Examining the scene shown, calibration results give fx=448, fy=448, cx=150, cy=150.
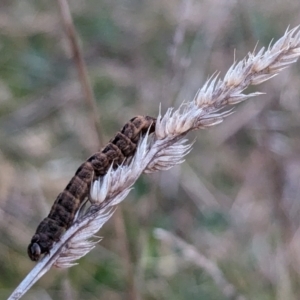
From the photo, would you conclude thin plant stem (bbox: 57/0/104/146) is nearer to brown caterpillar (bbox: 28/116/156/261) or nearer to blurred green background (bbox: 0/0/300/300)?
brown caterpillar (bbox: 28/116/156/261)

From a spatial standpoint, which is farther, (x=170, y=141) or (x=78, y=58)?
(x=78, y=58)

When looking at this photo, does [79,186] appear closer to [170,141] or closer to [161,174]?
[170,141]

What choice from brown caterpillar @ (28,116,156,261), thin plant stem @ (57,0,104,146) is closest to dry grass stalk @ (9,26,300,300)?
brown caterpillar @ (28,116,156,261)

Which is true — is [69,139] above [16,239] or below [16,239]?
above

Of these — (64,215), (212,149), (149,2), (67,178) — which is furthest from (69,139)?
(64,215)

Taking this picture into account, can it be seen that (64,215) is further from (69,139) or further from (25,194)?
(69,139)

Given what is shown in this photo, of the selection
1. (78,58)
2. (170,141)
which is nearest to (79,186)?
(170,141)

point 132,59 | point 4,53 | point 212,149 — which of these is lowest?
point 212,149
